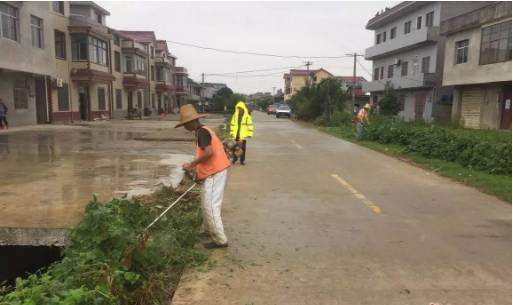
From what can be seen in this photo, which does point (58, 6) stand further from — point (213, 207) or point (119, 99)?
point (213, 207)

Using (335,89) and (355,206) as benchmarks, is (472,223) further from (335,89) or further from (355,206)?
(335,89)

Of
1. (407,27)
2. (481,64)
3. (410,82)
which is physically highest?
(407,27)

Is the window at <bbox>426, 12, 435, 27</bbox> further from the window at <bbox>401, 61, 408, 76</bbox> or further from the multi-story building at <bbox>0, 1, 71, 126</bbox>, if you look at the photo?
the multi-story building at <bbox>0, 1, 71, 126</bbox>

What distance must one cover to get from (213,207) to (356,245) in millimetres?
1738

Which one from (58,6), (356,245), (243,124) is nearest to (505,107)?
(243,124)

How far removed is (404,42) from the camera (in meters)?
39.5

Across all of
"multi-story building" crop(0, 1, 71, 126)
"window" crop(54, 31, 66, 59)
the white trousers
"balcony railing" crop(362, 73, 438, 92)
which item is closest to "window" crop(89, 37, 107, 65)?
"window" crop(54, 31, 66, 59)

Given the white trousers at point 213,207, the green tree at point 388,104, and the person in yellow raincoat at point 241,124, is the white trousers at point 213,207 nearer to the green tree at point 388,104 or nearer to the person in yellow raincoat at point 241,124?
the person in yellow raincoat at point 241,124

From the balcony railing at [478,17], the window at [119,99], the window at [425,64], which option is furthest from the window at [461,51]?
the window at [119,99]

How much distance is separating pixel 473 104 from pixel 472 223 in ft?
85.9

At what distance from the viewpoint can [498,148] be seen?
10414 millimetres

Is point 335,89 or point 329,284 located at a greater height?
point 335,89

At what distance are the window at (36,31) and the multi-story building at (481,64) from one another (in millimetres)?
22954

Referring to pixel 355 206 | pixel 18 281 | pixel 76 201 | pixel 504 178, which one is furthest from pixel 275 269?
pixel 504 178
